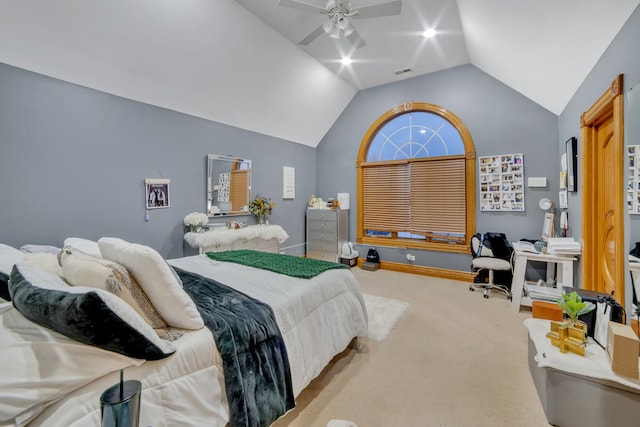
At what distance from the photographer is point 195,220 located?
3.66 m

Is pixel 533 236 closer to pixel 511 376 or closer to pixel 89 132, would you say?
pixel 511 376

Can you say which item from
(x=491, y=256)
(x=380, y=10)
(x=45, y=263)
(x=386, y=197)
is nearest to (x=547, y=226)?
(x=491, y=256)

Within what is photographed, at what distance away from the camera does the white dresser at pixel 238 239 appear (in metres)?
3.58

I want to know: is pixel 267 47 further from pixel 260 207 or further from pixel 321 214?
pixel 321 214

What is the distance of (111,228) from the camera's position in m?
3.04

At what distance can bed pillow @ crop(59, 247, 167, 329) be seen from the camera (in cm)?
117

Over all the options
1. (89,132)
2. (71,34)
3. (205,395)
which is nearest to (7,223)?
(89,132)

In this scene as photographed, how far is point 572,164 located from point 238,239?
14.0 feet

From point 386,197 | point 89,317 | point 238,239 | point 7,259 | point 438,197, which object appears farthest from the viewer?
point 386,197

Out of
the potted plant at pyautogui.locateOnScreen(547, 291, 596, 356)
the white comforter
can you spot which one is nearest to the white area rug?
the white comforter

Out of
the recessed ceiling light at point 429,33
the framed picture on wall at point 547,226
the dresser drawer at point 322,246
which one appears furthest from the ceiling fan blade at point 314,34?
the framed picture on wall at point 547,226

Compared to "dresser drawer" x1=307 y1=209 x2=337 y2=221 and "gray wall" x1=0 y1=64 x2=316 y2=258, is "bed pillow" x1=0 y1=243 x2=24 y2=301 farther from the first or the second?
"dresser drawer" x1=307 y1=209 x2=337 y2=221

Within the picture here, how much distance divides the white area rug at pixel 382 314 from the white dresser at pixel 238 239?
1.82 m

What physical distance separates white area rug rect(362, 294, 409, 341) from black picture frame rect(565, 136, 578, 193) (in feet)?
7.51
